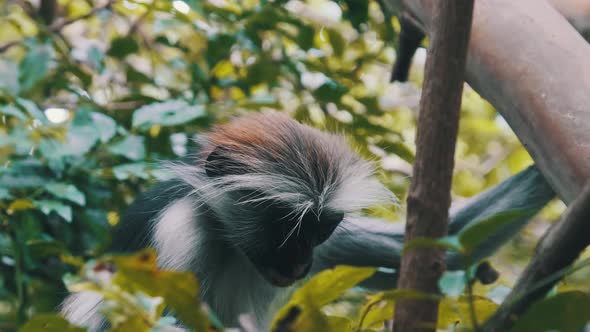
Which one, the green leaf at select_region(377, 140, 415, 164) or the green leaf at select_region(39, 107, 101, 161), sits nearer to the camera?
the green leaf at select_region(39, 107, 101, 161)

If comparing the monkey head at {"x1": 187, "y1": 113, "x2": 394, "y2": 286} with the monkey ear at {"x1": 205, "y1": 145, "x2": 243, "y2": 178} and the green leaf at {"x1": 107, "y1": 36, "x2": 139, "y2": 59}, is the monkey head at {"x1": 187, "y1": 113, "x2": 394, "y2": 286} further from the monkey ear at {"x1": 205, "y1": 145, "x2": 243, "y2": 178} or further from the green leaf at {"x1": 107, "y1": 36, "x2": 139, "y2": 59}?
the green leaf at {"x1": 107, "y1": 36, "x2": 139, "y2": 59}

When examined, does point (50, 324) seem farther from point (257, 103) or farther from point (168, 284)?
point (257, 103)

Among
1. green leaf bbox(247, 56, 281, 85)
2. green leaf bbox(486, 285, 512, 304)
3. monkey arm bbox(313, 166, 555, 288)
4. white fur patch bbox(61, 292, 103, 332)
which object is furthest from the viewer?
green leaf bbox(247, 56, 281, 85)

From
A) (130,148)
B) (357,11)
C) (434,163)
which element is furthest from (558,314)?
(357,11)

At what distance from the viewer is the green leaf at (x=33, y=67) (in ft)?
11.8

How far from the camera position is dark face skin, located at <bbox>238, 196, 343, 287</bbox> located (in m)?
3.00

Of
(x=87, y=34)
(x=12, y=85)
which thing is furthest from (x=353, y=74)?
(x=87, y=34)

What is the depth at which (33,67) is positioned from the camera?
3.65 metres

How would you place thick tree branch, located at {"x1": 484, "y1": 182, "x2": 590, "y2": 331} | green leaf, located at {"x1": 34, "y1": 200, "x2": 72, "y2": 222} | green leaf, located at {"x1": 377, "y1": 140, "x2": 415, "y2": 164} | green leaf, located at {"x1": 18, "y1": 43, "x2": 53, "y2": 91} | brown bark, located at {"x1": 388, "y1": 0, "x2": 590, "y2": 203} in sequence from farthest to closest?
green leaf, located at {"x1": 18, "y1": 43, "x2": 53, "y2": 91}
green leaf, located at {"x1": 377, "y1": 140, "x2": 415, "y2": 164}
green leaf, located at {"x1": 34, "y1": 200, "x2": 72, "y2": 222}
brown bark, located at {"x1": 388, "y1": 0, "x2": 590, "y2": 203}
thick tree branch, located at {"x1": 484, "y1": 182, "x2": 590, "y2": 331}

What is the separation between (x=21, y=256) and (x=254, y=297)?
3.74 feet

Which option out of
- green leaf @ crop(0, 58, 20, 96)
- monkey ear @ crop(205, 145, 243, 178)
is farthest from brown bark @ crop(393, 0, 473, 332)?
green leaf @ crop(0, 58, 20, 96)

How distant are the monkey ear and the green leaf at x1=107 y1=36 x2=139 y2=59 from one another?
52.1 inches

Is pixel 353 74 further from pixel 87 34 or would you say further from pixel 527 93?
pixel 87 34

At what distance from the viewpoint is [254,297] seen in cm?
367
